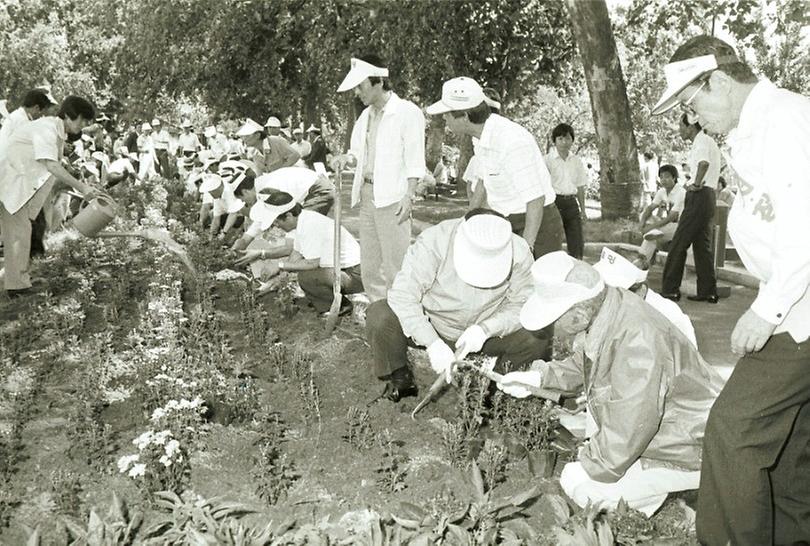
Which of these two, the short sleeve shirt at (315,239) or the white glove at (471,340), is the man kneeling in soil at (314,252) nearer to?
the short sleeve shirt at (315,239)

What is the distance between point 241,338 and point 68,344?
1080 mm

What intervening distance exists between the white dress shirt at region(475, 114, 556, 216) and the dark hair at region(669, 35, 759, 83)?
7.24 feet

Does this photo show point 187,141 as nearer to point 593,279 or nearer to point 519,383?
point 519,383

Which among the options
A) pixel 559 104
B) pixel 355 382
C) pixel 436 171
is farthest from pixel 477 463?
pixel 559 104

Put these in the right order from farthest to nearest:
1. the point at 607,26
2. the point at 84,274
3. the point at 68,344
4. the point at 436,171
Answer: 1. the point at 436,171
2. the point at 607,26
3. the point at 84,274
4. the point at 68,344

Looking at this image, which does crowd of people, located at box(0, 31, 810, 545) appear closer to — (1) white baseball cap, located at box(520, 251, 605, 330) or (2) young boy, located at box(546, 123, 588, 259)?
(1) white baseball cap, located at box(520, 251, 605, 330)

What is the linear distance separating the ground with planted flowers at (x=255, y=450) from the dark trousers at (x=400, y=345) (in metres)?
0.20

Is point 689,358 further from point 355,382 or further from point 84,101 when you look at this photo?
point 84,101

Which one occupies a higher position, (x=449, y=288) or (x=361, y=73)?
(x=361, y=73)

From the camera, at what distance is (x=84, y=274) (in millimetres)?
7570

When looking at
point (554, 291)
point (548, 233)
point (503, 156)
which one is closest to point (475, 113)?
point (503, 156)

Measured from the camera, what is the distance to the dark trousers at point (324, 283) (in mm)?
6051

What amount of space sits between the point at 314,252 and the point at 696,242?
326cm

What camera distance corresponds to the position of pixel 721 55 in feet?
8.95
